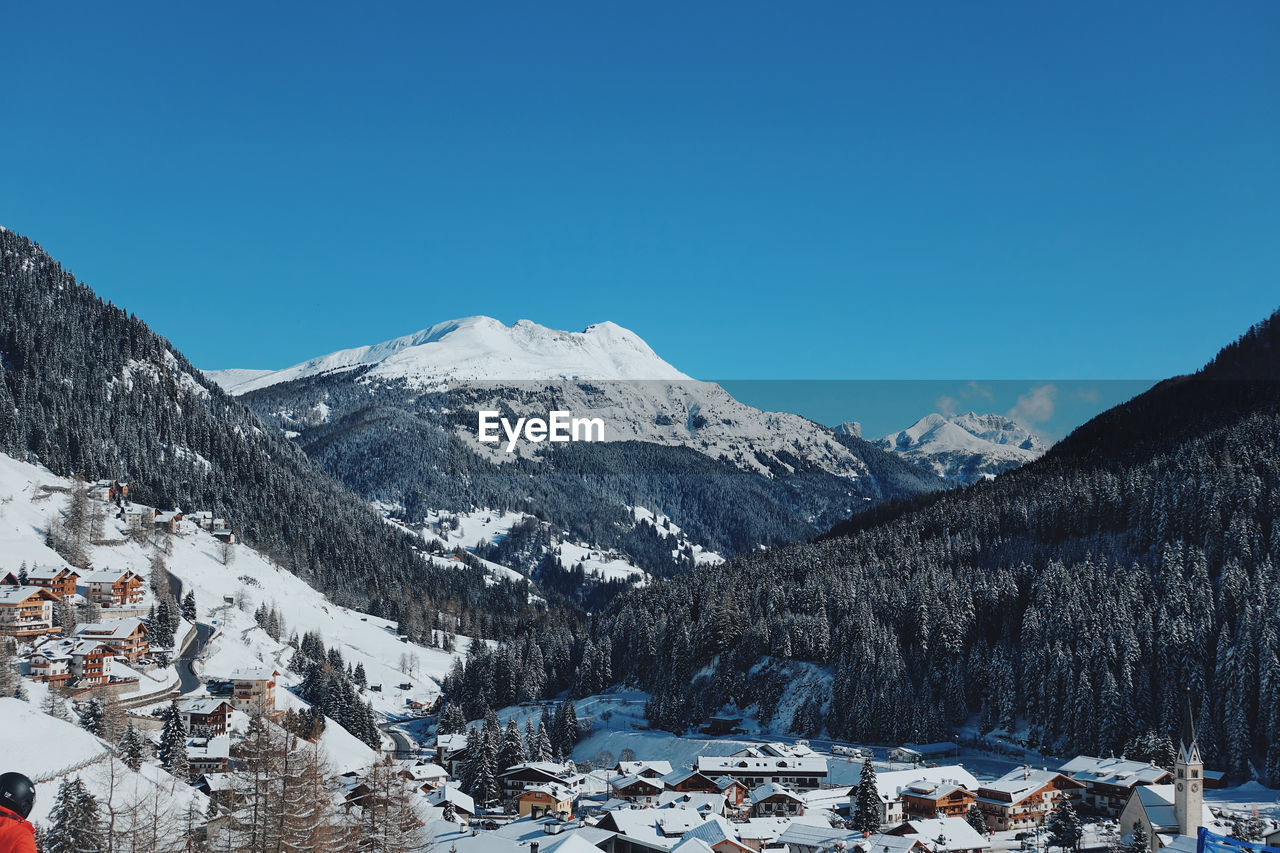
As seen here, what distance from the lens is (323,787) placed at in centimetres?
4294

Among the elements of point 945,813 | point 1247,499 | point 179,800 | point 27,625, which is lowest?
point 945,813

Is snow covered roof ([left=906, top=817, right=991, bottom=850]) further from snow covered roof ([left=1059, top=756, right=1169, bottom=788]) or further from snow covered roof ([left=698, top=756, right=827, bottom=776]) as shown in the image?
snow covered roof ([left=698, top=756, right=827, bottom=776])

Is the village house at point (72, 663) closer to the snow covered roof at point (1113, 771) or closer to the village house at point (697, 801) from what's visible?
the village house at point (697, 801)

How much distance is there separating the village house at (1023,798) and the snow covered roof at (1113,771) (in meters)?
1.62

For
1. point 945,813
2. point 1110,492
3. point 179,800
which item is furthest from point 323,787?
point 1110,492

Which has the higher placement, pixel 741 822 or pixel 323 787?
pixel 323 787

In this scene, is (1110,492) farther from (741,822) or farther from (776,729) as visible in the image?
(741,822)

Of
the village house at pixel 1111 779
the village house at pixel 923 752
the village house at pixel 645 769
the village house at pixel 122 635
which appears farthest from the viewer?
the village house at pixel 122 635

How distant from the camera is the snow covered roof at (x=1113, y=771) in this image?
8125 centimetres

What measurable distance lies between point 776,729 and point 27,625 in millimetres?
76702

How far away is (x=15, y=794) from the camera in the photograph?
11219 millimetres

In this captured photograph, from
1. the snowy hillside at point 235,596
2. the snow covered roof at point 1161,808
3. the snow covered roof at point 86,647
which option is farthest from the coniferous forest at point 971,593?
the snow covered roof at point 86,647

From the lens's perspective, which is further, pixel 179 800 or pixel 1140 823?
pixel 1140 823

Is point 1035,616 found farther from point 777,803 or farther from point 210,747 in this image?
point 210,747
